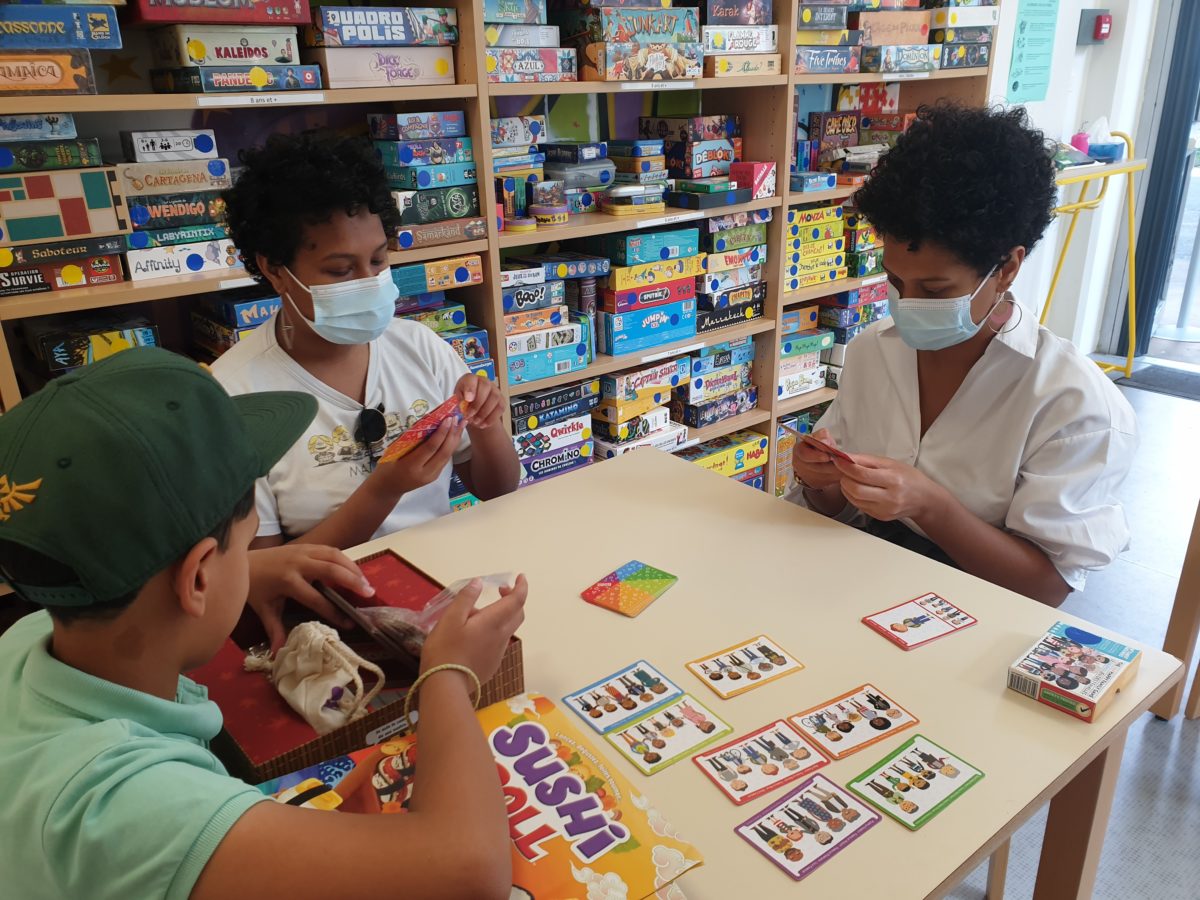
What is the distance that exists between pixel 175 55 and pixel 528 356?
1.13 metres

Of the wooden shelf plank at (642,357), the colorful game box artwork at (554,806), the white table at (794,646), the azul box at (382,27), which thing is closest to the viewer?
the colorful game box artwork at (554,806)

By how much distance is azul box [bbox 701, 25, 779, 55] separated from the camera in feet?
8.61

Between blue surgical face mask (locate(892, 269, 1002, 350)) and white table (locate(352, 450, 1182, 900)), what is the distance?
0.40 m

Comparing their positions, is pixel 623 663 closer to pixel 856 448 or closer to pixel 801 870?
pixel 801 870

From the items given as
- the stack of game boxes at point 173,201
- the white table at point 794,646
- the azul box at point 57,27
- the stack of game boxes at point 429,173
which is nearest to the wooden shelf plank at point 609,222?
the stack of game boxes at point 429,173

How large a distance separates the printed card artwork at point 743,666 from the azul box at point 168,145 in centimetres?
158

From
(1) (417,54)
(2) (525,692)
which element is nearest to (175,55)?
(1) (417,54)

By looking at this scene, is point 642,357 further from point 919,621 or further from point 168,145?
point 919,621

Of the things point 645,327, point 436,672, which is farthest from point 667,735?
point 645,327

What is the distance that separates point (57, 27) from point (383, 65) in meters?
0.67

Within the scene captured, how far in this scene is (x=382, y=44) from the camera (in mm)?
2037

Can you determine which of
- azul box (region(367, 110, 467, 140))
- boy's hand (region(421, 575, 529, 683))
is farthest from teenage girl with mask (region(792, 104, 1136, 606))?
azul box (region(367, 110, 467, 140))

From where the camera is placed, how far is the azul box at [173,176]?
6.00ft

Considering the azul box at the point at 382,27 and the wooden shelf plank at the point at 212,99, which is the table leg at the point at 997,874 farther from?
the azul box at the point at 382,27
